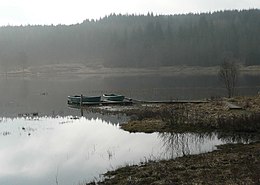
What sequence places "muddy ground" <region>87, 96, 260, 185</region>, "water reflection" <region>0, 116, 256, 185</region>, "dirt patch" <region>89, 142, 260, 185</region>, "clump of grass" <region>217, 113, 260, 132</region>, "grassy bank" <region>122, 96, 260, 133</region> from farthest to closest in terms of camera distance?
"grassy bank" <region>122, 96, 260, 133</region> → "clump of grass" <region>217, 113, 260, 132</region> → "water reflection" <region>0, 116, 256, 185</region> → "muddy ground" <region>87, 96, 260, 185</region> → "dirt patch" <region>89, 142, 260, 185</region>

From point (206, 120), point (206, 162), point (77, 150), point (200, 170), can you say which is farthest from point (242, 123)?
point (200, 170)

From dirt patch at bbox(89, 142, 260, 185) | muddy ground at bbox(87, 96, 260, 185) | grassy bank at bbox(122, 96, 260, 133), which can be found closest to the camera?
dirt patch at bbox(89, 142, 260, 185)

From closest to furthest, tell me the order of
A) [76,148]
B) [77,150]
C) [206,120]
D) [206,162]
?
[206,162] → [77,150] → [76,148] → [206,120]

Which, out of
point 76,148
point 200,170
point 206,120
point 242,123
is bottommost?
point 76,148

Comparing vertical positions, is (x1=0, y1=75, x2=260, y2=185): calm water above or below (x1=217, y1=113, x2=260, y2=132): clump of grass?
below

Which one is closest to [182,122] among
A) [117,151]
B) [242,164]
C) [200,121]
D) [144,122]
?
[200,121]

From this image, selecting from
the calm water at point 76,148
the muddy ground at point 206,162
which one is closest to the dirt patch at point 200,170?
the muddy ground at point 206,162

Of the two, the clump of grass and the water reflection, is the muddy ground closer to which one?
the clump of grass

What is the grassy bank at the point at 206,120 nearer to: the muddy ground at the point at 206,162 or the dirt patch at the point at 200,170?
the muddy ground at the point at 206,162

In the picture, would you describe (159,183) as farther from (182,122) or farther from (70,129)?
(70,129)

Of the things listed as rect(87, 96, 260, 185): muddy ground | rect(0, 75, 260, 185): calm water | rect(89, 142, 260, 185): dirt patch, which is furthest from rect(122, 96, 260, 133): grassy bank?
rect(89, 142, 260, 185): dirt patch

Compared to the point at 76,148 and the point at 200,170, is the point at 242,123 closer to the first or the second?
the point at 76,148

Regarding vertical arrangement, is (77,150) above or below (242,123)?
below

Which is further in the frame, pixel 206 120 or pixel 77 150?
pixel 206 120
